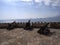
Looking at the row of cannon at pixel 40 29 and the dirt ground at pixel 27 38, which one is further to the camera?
the row of cannon at pixel 40 29

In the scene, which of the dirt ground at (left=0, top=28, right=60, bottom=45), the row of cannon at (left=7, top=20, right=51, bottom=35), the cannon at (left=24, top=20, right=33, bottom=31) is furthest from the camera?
the cannon at (left=24, top=20, right=33, bottom=31)

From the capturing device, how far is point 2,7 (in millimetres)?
1535

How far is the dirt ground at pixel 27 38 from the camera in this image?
92 centimetres

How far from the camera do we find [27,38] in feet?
3.29

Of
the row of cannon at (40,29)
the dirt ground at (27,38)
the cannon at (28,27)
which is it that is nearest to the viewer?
the dirt ground at (27,38)

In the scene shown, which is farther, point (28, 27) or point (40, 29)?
point (28, 27)

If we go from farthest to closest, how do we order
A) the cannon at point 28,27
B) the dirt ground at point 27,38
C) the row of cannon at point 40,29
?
the cannon at point 28,27
the row of cannon at point 40,29
the dirt ground at point 27,38

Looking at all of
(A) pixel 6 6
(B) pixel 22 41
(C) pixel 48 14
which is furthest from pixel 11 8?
(B) pixel 22 41

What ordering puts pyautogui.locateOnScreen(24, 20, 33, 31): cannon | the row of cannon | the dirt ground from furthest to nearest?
pyautogui.locateOnScreen(24, 20, 33, 31): cannon
the row of cannon
the dirt ground

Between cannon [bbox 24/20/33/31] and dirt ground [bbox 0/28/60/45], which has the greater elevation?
cannon [bbox 24/20/33/31]

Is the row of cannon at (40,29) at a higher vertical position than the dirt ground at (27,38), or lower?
higher

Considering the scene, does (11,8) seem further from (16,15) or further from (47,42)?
(47,42)

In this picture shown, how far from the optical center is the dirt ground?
0.92 m

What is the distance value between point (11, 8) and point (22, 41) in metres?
0.68
